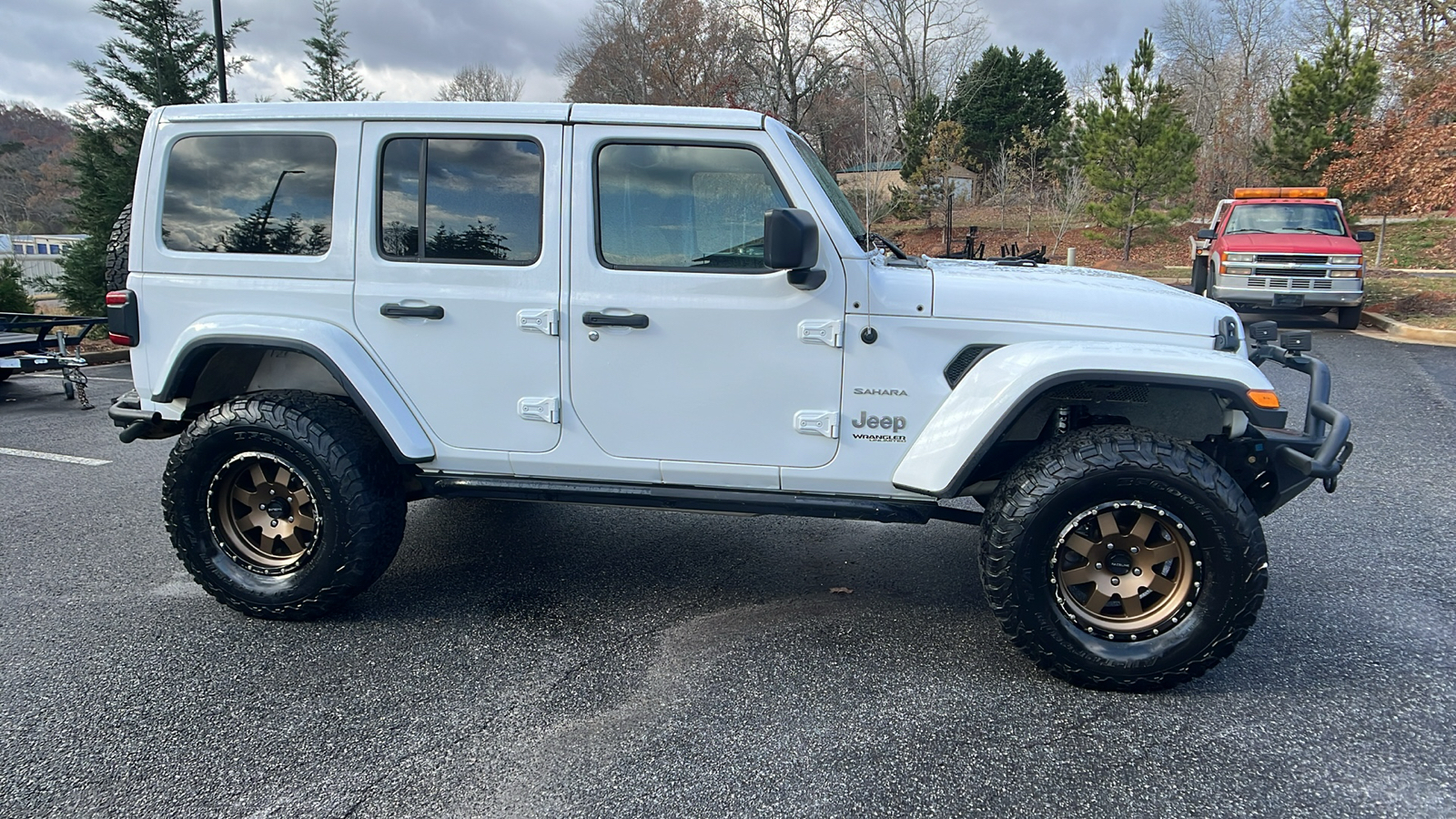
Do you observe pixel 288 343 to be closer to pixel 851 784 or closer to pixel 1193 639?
pixel 851 784

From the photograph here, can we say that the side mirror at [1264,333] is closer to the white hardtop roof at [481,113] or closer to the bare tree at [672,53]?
the white hardtop roof at [481,113]

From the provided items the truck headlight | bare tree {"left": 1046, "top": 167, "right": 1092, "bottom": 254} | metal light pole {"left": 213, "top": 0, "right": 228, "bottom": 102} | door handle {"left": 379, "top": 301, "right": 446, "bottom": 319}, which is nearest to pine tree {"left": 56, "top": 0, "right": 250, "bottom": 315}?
metal light pole {"left": 213, "top": 0, "right": 228, "bottom": 102}

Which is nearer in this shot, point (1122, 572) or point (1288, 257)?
point (1122, 572)

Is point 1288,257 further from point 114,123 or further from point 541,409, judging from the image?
point 114,123

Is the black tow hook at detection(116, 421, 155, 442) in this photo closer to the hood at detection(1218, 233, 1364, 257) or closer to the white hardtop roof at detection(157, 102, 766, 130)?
the white hardtop roof at detection(157, 102, 766, 130)

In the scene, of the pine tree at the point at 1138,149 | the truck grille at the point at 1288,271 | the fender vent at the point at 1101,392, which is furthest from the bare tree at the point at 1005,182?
the fender vent at the point at 1101,392

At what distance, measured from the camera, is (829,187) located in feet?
11.9

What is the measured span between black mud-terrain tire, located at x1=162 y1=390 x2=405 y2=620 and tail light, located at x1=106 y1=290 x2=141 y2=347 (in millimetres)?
461

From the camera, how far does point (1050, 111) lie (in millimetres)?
38719

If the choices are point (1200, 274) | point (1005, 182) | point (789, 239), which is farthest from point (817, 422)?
Answer: point (1005, 182)

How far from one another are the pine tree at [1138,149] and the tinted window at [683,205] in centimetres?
2380

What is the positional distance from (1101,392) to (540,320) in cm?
219

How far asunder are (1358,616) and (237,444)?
15.6ft

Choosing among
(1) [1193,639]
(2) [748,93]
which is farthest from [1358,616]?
(2) [748,93]
